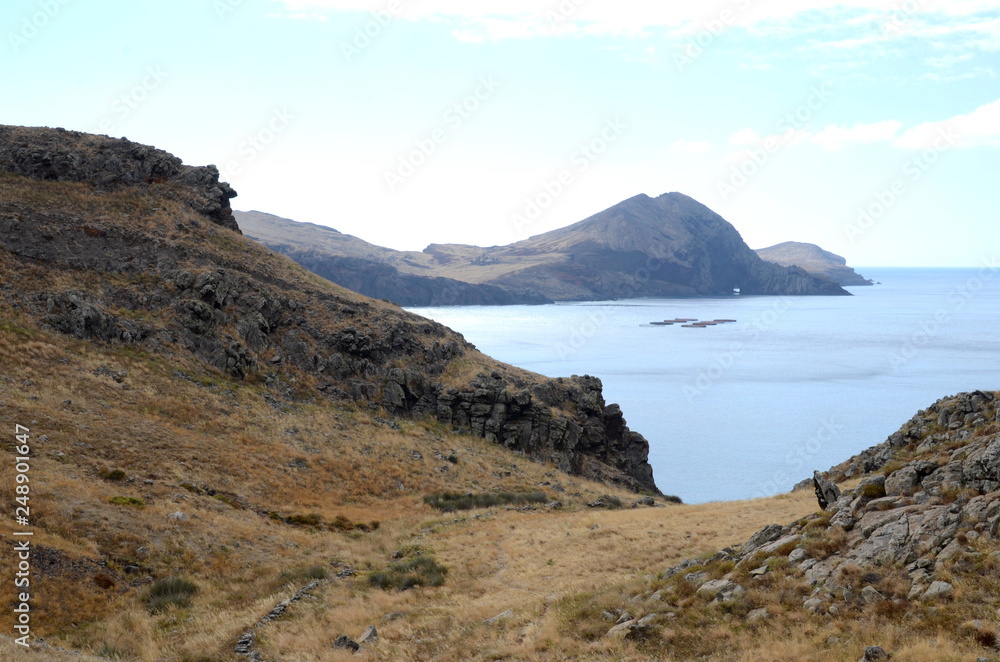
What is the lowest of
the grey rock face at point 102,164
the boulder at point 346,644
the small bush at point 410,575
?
the small bush at point 410,575

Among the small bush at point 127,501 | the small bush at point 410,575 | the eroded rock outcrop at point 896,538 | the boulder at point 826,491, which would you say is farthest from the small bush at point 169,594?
the boulder at point 826,491

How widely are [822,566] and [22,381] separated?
123ft

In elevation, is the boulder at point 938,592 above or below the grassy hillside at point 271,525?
above

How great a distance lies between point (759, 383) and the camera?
122 meters

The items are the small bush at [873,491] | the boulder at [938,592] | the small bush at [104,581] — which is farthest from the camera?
the small bush at [104,581]

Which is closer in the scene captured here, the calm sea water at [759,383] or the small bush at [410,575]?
the small bush at [410,575]

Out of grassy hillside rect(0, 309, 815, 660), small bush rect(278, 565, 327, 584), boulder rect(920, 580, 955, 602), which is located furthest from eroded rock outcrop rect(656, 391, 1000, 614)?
small bush rect(278, 565, 327, 584)

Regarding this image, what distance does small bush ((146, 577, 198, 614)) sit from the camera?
19609mm

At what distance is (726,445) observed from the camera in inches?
3346

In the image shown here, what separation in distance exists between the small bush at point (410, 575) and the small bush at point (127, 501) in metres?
10.0

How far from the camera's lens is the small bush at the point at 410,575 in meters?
22.2

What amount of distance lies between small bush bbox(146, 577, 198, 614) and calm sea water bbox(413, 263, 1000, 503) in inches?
2161

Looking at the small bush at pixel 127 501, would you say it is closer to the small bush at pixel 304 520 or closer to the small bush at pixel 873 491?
the small bush at pixel 304 520

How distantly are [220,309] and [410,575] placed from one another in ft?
116
